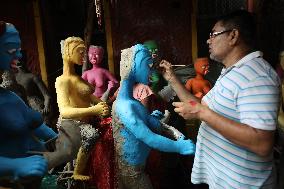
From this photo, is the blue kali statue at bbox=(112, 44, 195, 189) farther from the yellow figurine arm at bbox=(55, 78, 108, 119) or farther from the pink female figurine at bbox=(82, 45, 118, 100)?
the pink female figurine at bbox=(82, 45, 118, 100)

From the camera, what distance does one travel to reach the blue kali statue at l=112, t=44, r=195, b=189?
105 inches

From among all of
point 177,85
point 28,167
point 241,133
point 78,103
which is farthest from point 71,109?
point 241,133

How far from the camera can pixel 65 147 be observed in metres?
2.00

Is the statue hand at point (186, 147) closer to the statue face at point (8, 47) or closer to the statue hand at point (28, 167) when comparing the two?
the statue hand at point (28, 167)

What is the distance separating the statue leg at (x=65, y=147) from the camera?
196cm

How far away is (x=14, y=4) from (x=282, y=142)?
15.2 feet

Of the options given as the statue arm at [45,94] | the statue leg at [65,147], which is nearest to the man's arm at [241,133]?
the statue leg at [65,147]

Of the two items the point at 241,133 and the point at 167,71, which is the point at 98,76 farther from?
the point at 241,133

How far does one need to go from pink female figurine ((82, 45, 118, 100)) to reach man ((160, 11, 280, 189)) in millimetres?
2536

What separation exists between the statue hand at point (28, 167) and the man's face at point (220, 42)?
1.18 m

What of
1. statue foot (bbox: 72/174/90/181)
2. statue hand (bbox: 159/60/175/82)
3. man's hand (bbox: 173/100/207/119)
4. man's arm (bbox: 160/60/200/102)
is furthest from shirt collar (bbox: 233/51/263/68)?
statue foot (bbox: 72/174/90/181)

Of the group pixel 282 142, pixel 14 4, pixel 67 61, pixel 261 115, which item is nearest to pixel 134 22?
pixel 14 4

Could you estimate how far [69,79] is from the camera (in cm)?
349

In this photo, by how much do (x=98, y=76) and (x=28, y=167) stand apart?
2.86 m
